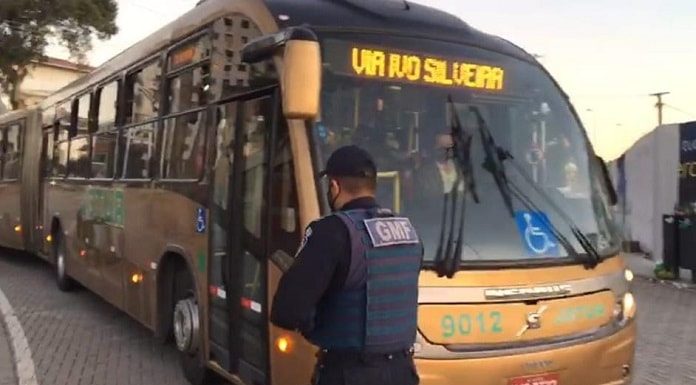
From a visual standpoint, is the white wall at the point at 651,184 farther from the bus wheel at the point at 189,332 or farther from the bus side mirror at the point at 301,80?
the bus side mirror at the point at 301,80

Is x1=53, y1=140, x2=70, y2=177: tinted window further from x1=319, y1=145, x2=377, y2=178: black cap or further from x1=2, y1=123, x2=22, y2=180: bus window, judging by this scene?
x1=319, y1=145, x2=377, y2=178: black cap

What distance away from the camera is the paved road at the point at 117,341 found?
730cm

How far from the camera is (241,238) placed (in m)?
5.61

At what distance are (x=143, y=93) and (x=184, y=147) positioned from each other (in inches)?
64.2

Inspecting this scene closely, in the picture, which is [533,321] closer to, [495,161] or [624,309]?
[624,309]

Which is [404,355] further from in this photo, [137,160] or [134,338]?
[134,338]

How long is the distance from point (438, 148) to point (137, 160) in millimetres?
4112

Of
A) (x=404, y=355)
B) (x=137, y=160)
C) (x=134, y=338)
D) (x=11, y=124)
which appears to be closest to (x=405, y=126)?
(x=404, y=355)

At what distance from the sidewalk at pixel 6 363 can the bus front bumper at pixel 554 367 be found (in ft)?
13.3

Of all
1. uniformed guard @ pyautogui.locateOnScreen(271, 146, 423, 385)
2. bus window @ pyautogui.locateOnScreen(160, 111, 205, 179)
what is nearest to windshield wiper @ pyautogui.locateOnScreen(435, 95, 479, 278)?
uniformed guard @ pyautogui.locateOnScreen(271, 146, 423, 385)

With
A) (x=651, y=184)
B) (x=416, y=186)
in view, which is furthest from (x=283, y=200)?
(x=651, y=184)

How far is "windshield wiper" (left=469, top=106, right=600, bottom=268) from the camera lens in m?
5.11

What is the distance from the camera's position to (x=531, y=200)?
5129 millimetres

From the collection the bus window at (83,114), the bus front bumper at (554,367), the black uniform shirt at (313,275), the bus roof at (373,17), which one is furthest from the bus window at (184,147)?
the bus window at (83,114)
